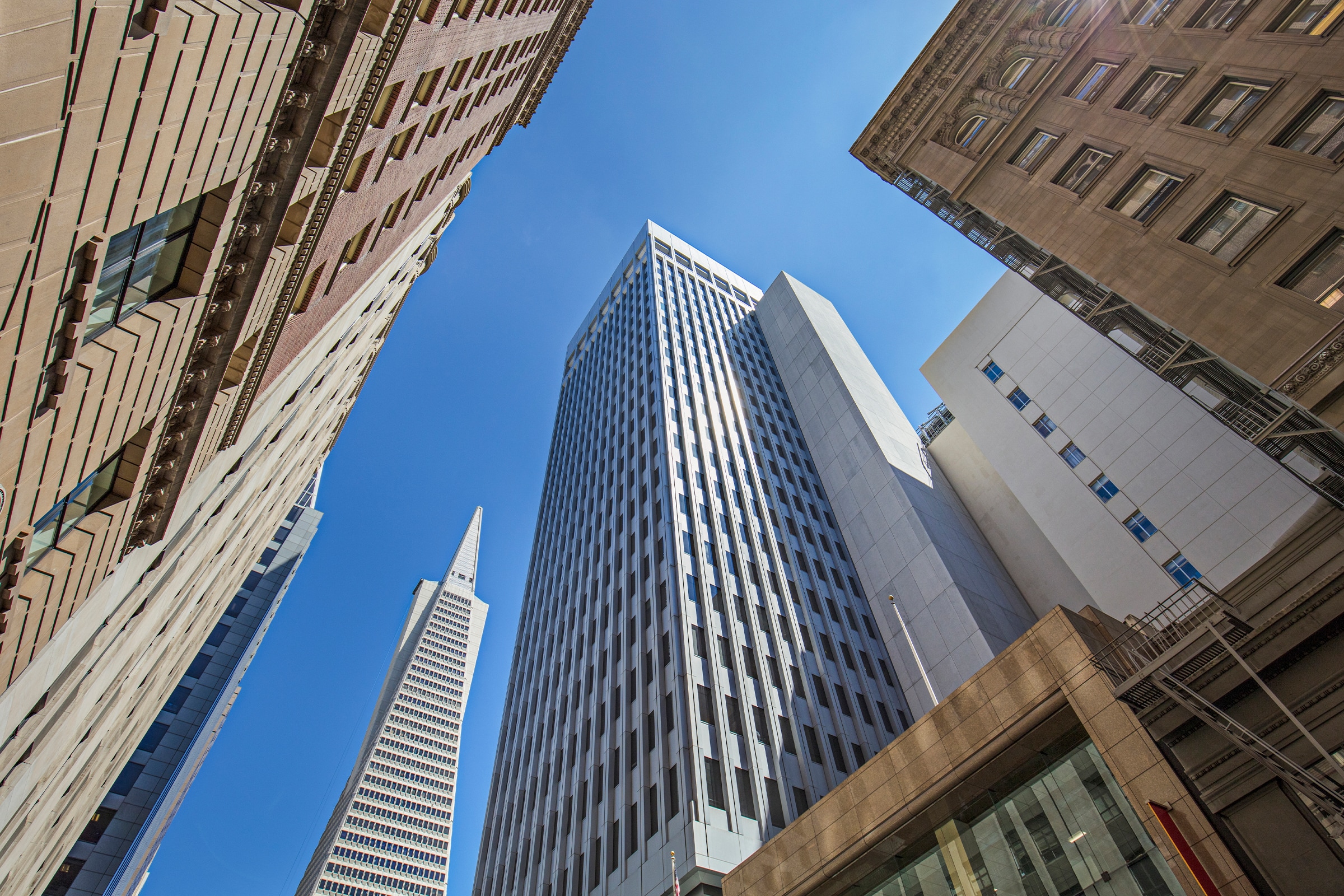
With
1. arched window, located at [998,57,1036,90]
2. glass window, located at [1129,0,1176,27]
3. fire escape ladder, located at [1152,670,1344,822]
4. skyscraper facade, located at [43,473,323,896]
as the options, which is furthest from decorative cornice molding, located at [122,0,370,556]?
skyscraper facade, located at [43,473,323,896]

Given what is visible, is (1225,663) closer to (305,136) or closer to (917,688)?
(305,136)

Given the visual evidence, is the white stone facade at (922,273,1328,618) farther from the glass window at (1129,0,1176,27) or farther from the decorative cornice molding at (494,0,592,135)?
the decorative cornice molding at (494,0,592,135)

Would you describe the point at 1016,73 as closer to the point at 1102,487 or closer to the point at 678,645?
the point at 1102,487

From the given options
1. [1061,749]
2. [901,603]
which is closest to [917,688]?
[901,603]

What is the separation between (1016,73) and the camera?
31141 mm

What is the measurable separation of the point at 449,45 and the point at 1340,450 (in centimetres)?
3186

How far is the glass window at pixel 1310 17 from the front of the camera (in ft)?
61.1

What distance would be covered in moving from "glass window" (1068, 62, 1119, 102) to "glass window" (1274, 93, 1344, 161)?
816cm

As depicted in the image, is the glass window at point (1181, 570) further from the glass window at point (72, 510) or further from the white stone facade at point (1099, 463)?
the glass window at point (72, 510)

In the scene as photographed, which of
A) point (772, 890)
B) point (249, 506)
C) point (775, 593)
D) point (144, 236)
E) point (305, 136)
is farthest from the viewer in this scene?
point (775, 593)

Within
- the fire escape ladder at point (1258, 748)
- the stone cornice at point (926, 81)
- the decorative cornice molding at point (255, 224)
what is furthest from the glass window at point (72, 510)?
the stone cornice at point (926, 81)

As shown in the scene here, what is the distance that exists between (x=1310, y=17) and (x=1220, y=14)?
3.45 metres

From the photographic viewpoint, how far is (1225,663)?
11953 mm

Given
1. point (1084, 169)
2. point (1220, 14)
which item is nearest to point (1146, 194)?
point (1084, 169)
